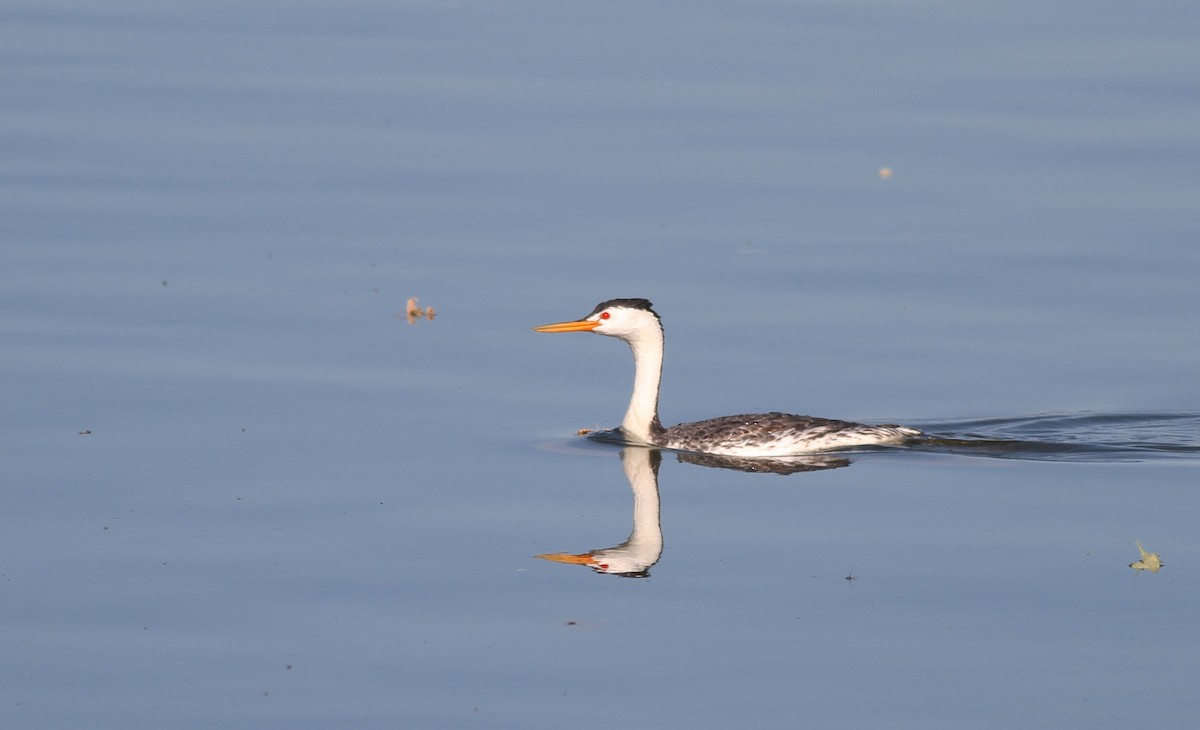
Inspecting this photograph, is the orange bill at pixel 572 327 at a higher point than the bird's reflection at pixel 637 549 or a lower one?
higher

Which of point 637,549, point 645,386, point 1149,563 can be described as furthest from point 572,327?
point 1149,563

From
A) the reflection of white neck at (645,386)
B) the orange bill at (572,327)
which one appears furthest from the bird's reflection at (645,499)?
the orange bill at (572,327)

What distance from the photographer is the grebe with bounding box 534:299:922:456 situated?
1428 cm

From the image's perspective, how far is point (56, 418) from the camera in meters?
14.2

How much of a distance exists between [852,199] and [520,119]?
4346mm

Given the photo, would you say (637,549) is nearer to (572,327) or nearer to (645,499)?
(645,499)

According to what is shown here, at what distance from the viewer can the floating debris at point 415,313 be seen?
17078 mm

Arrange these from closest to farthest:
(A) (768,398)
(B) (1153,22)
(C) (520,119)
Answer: (A) (768,398) → (C) (520,119) → (B) (1153,22)

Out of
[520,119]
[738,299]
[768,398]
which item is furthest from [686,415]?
[520,119]

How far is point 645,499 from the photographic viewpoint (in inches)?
524

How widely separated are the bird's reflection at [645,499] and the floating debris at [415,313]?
294 cm

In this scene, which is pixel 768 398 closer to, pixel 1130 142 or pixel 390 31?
pixel 1130 142

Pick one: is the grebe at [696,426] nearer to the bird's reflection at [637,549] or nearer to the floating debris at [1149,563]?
the bird's reflection at [637,549]

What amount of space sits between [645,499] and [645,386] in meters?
2.13
